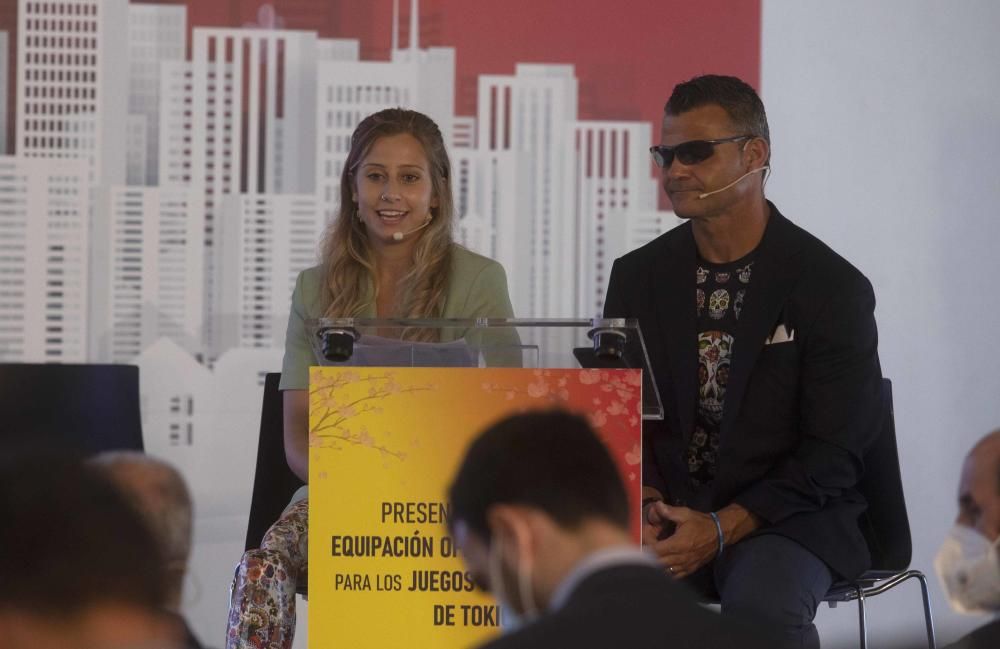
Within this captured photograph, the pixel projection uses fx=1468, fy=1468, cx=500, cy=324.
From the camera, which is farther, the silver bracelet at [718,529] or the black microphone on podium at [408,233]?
the black microphone on podium at [408,233]

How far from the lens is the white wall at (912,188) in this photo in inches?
241

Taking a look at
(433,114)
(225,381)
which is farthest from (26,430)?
(433,114)

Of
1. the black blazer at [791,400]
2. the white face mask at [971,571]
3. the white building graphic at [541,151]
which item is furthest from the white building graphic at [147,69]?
the white face mask at [971,571]

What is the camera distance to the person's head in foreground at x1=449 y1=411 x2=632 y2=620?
78.7 inches

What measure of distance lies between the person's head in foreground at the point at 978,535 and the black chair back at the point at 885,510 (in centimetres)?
152

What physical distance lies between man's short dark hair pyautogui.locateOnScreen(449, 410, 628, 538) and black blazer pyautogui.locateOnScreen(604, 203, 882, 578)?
172 centimetres

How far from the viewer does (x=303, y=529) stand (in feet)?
12.4

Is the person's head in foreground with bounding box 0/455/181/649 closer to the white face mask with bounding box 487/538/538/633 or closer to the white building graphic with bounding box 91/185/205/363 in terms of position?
the white face mask with bounding box 487/538/538/633

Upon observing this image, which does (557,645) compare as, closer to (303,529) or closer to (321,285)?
(303,529)

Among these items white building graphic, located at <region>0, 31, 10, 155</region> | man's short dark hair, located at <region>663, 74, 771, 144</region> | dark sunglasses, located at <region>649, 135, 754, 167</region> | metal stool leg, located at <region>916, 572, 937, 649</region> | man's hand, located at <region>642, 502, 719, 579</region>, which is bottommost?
metal stool leg, located at <region>916, 572, 937, 649</region>

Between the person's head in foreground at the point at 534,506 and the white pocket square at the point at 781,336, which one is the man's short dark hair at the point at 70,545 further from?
the white pocket square at the point at 781,336

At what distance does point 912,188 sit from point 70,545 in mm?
5211

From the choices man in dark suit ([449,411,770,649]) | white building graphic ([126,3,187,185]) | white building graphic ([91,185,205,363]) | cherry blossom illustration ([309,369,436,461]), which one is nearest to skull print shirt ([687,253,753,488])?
cherry blossom illustration ([309,369,436,461])

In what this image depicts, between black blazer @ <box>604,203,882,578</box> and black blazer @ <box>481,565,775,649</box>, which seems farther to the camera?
black blazer @ <box>604,203,882,578</box>
